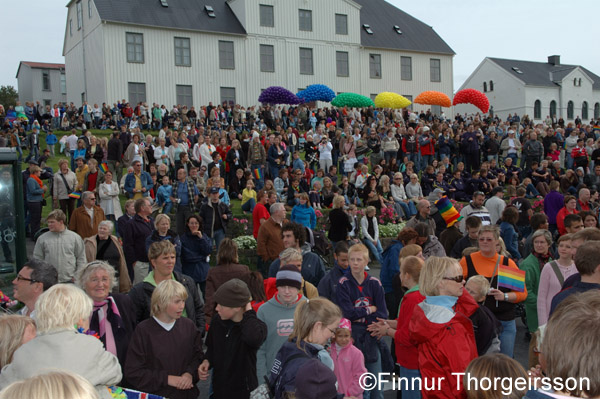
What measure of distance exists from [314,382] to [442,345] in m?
1.14

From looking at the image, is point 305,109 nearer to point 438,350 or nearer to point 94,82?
point 94,82

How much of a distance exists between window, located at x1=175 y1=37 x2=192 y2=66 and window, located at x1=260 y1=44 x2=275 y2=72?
5359mm

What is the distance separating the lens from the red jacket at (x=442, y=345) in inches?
150

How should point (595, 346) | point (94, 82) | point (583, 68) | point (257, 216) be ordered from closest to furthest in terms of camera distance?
1. point (595, 346)
2. point (257, 216)
3. point (94, 82)
4. point (583, 68)

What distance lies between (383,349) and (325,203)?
1041 cm

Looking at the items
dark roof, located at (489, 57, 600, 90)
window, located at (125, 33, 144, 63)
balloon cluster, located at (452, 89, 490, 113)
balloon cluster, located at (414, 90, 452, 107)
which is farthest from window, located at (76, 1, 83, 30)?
dark roof, located at (489, 57, 600, 90)

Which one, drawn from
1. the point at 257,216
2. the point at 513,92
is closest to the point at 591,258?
the point at 257,216

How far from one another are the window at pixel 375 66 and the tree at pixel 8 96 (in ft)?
137

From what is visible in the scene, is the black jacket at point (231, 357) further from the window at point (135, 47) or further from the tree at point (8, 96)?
the tree at point (8, 96)

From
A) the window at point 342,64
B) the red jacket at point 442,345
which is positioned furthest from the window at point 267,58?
the red jacket at point 442,345

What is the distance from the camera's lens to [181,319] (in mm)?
4488

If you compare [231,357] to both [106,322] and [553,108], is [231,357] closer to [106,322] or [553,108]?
[106,322]

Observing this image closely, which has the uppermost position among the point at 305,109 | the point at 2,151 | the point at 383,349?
the point at 305,109

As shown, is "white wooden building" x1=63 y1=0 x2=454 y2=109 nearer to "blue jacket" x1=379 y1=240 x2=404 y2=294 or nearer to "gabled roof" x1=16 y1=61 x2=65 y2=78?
"gabled roof" x1=16 y1=61 x2=65 y2=78
